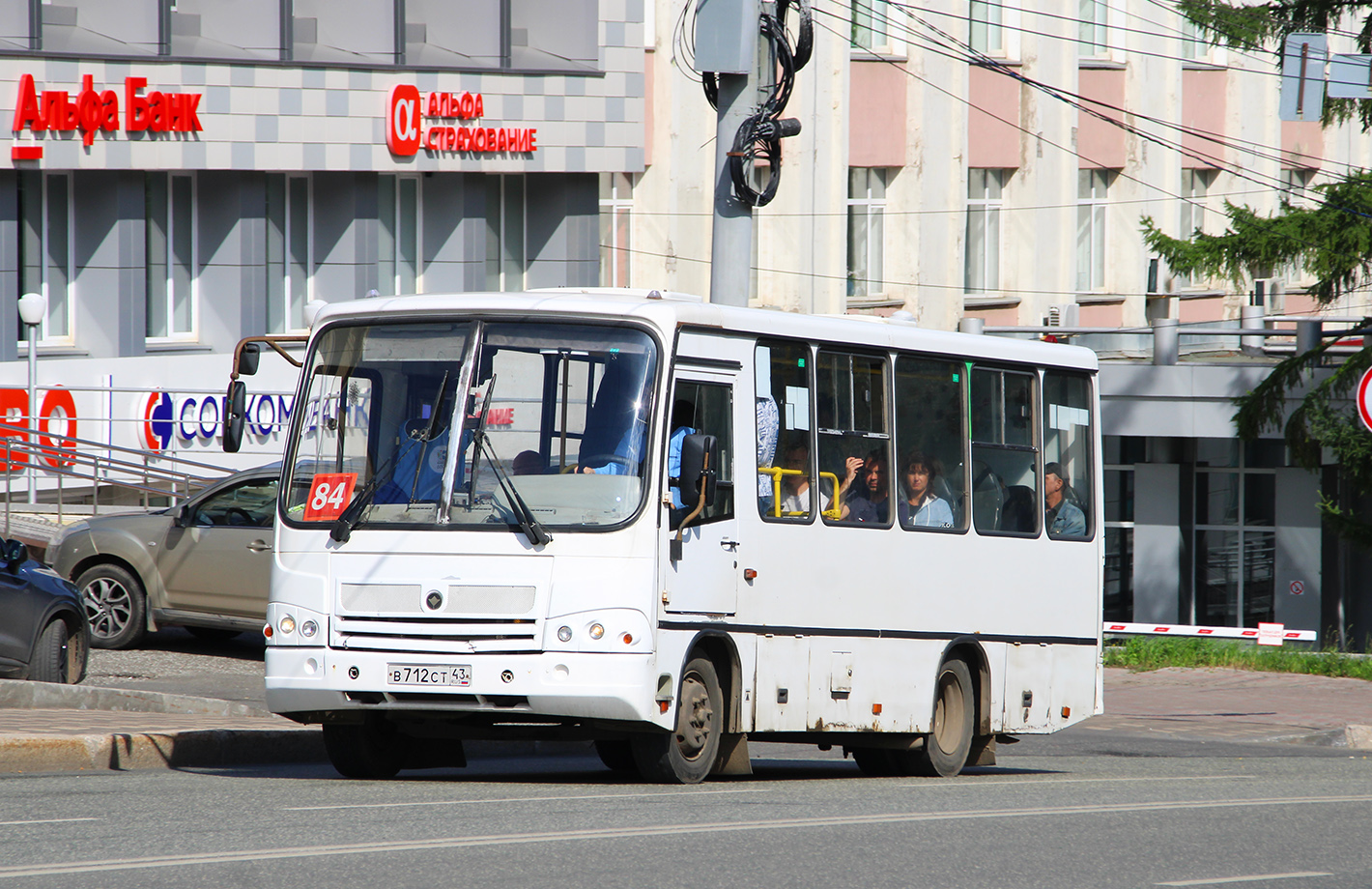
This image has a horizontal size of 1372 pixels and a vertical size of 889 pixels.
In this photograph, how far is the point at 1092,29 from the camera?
4172cm

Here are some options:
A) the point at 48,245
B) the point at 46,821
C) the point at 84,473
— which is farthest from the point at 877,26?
the point at 46,821

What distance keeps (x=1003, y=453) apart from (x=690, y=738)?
12.0ft

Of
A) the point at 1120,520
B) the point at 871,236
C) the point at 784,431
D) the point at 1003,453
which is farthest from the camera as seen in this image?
the point at 871,236

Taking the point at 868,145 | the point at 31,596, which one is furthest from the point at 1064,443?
the point at 868,145

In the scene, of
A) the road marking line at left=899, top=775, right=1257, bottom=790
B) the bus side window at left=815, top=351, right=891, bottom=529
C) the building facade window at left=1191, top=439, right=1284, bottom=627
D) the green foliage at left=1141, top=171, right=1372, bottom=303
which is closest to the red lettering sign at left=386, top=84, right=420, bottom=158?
the green foliage at left=1141, top=171, right=1372, bottom=303

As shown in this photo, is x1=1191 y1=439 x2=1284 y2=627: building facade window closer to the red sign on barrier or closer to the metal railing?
the red sign on barrier

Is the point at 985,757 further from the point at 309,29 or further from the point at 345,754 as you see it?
the point at 309,29

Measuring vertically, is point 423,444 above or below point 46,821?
above

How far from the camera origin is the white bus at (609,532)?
10242 mm

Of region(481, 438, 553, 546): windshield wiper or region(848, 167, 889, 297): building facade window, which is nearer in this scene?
region(481, 438, 553, 546): windshield wiper

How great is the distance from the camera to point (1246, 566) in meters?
29.6

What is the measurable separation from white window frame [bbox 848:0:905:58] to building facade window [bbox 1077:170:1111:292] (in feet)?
20.1

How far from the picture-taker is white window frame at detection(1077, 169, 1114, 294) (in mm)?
42000

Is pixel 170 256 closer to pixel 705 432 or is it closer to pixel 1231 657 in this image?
pixel 1231 657
